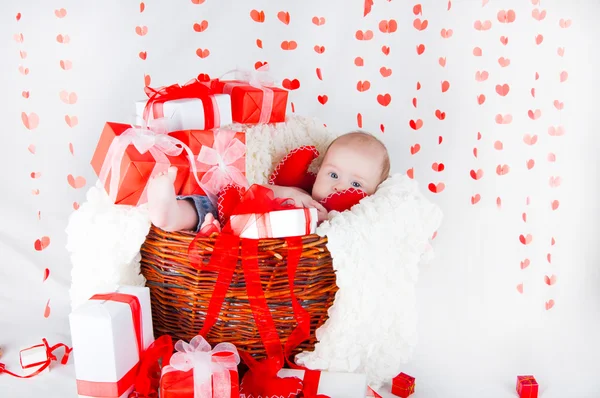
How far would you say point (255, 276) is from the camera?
67.2 inches

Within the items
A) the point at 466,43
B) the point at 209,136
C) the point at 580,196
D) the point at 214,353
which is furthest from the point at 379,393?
the point at 466,43

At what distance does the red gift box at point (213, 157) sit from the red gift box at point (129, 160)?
0.28 ft

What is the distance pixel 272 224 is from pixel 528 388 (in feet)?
2.89

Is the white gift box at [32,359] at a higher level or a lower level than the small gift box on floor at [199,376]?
lower

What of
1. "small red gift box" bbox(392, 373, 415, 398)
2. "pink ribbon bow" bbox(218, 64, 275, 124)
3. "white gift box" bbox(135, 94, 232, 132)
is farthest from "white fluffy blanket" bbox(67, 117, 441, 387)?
"pink ribbon bow" bbox(218, 64, 275, 124)

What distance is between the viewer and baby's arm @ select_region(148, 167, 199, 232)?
1.67 m

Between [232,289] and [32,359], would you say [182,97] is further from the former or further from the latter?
[32,359]

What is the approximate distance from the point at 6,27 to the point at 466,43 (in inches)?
69.3

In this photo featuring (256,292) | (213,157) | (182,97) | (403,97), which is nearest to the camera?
(256,292)

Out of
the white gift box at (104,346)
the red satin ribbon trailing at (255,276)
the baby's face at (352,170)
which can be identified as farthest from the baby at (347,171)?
the white gift box at (104,346)

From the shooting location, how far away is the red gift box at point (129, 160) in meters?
1.68

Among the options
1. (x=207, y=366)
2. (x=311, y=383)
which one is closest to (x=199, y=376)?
(x=207, y=366)

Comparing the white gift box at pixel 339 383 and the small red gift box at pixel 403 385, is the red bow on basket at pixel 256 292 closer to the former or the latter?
the white gift box at pixel 339 383

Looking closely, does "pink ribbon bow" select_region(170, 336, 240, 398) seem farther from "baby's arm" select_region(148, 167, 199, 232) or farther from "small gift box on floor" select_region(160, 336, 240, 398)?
"baby's arm" select_region(148, 167, 199, 232)
